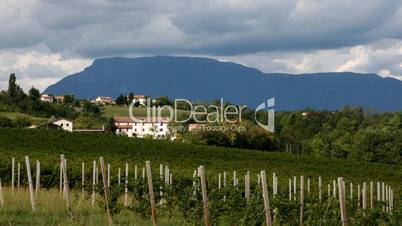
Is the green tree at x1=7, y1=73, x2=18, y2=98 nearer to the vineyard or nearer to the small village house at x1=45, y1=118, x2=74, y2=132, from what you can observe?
the small village house at x1=45, y1=118, x2=74, y2=132

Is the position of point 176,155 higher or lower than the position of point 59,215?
lower

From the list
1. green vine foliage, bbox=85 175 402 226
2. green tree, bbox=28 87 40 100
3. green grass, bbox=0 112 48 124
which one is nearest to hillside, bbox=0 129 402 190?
green vine foliage, bbox=85 175 402 226

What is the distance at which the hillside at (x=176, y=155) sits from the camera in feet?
140

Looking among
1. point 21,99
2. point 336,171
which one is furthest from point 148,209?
point 21,99

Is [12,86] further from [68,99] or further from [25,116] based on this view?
[68,99]

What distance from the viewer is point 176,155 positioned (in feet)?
163

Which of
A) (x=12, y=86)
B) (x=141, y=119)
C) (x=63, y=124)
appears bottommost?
(x=63, y=124)

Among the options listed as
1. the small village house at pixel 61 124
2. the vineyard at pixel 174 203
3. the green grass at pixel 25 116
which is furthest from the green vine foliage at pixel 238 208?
the small village house at pixel 61 124

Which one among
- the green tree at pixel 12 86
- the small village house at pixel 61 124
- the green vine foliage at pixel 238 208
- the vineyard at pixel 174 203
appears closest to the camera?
the green vine foliage at pixel 238 208

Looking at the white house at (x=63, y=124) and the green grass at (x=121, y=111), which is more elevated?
the green grass at (x=121, y=111)

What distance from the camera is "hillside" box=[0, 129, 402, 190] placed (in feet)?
140

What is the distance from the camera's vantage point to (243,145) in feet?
253

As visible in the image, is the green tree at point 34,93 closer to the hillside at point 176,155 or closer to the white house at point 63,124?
the white house at point 63,124

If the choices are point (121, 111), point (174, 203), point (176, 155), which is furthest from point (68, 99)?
point (174, 203)
